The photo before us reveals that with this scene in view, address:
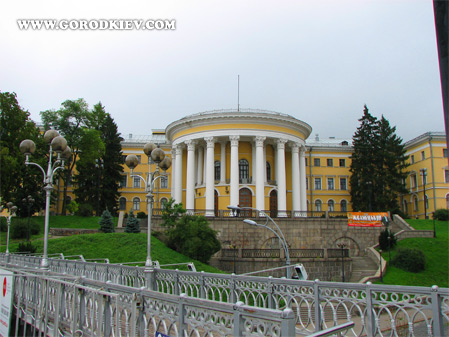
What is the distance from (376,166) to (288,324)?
50543 millimetres

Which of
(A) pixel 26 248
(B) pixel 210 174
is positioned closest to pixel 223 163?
(B) pixel 210 174

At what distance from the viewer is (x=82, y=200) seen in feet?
161

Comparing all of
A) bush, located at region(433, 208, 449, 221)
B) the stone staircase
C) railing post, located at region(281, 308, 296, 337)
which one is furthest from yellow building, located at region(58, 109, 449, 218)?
railing post, located at region(281, 308, 296, 337)

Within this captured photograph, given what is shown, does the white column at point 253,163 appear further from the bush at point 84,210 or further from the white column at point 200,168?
the bush at point 84,210

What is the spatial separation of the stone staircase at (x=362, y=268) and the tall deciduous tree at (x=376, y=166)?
606 inches

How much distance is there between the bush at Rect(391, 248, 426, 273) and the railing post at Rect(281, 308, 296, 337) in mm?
29319

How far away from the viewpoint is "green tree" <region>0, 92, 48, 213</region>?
121 ft

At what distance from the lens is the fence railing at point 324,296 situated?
598 cm

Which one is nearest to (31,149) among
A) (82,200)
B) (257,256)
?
(257,256)

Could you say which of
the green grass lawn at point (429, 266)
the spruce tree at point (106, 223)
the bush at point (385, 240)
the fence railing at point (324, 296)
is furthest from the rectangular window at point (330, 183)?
the fence railing at point (324, 296)

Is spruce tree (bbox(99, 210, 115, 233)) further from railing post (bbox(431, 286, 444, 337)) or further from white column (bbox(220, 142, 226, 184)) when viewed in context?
railing post (bbox(431, 286, 444, 337))

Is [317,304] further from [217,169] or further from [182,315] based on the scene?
[217,169]

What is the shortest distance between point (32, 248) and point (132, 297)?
24.3 metres

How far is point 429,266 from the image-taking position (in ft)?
98.2
